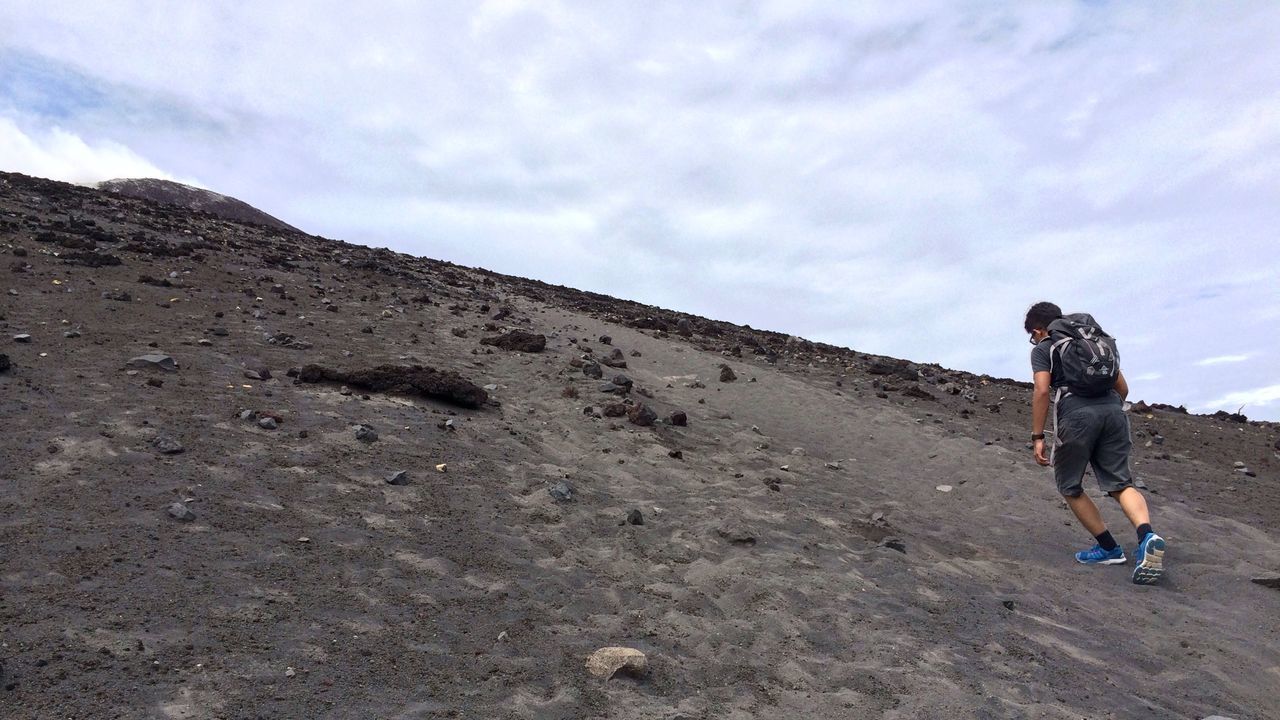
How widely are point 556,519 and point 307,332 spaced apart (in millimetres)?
6369

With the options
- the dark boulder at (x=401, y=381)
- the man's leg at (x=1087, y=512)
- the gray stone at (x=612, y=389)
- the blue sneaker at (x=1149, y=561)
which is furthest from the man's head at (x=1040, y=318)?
the dark boulder at (x=401, y=381)

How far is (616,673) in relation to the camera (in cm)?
355

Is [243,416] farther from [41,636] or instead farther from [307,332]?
[307,332]

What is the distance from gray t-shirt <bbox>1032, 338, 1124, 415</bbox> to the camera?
5.89m

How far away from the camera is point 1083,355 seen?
227 inches

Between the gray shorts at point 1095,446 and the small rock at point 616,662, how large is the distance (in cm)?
435

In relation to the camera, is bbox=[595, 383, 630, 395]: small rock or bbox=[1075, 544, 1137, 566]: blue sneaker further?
bbox=[595, 383, 630, 395]: small rock

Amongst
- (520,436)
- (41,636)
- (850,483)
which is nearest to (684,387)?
(850,483)

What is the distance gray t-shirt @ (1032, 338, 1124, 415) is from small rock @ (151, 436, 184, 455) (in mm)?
6744

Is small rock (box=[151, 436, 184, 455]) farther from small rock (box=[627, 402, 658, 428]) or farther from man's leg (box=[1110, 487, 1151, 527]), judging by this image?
man's leg (box=[1110, 487, 1151, 527])

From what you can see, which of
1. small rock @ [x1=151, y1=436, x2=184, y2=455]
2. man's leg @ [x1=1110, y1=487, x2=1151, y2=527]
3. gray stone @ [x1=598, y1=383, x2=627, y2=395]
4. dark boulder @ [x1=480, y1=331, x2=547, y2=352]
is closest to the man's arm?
man's leg @ [x1=1110, y1=487, x2=1151, y2=527]

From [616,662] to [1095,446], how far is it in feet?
15.4

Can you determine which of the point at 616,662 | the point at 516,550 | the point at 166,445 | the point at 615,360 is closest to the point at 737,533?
the point at 516,550

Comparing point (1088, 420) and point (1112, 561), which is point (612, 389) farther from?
point (1112, 561)
